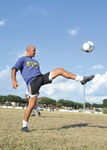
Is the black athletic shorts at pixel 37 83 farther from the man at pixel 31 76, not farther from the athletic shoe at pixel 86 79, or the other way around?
the athletic shoe at pixel 86 79

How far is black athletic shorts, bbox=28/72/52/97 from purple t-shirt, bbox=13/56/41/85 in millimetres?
93

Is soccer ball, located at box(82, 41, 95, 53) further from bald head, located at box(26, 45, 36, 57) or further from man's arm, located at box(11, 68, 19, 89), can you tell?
man's arm, located at box(11, 68, 19, 89)

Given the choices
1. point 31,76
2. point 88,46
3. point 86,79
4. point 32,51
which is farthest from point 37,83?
point 88,46

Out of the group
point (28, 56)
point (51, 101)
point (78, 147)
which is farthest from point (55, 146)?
point (51, 101)

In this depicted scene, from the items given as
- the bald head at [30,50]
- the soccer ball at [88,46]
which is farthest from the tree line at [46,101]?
the bald head at [30,50]

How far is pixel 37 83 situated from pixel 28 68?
449 millimetres

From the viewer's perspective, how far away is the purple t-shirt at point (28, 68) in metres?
9.61

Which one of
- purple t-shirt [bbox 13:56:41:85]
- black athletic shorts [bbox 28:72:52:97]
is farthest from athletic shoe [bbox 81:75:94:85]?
purple t-shirt [bbox 13:56:41:85]

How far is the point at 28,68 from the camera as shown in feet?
31.7

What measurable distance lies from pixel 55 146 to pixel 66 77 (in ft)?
9.89

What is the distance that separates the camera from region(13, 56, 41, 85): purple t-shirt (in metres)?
9.61

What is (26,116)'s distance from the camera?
9555mm

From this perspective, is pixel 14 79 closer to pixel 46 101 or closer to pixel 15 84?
pixel 15 84

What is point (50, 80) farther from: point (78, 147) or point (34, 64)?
point (78, 147)
